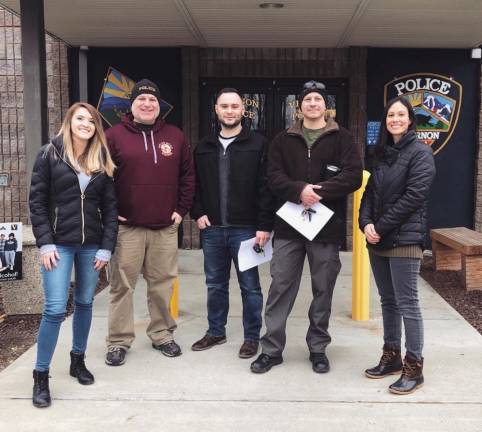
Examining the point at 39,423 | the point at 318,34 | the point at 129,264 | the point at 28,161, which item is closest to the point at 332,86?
the point at 318,34

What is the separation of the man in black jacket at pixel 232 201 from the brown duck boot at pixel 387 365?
0.85 m

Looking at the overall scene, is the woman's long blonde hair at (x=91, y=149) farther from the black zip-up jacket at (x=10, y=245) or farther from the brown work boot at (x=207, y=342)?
the black zip-up jacket at (x=10, y=245)

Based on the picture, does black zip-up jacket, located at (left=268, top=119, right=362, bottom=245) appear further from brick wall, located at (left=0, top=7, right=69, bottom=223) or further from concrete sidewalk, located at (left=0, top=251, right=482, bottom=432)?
brick wall, located at (left=0, top=7, right=69, bottom=223)

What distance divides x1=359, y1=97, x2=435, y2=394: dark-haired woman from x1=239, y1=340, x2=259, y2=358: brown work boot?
1.03m

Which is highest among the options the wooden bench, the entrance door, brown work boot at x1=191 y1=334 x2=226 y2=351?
the entrance door

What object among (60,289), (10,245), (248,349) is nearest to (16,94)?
(10,245)

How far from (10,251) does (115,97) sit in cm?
344

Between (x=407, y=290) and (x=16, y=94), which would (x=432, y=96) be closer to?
(x=407, y=290)

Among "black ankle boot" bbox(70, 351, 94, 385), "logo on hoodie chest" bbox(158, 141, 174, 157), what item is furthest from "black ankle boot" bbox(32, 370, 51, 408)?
"logo on hoodie chest" bbox(158, 141, 174, 157)

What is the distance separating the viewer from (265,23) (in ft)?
21.4

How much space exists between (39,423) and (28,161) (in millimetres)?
2857

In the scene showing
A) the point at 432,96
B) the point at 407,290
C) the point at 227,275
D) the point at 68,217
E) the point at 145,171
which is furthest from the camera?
the point at 432,96

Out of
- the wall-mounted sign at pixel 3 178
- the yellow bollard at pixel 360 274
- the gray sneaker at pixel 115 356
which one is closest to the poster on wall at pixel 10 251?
the gray sneaker at pixel 115 356

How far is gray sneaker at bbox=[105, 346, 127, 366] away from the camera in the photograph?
12.9 feet
